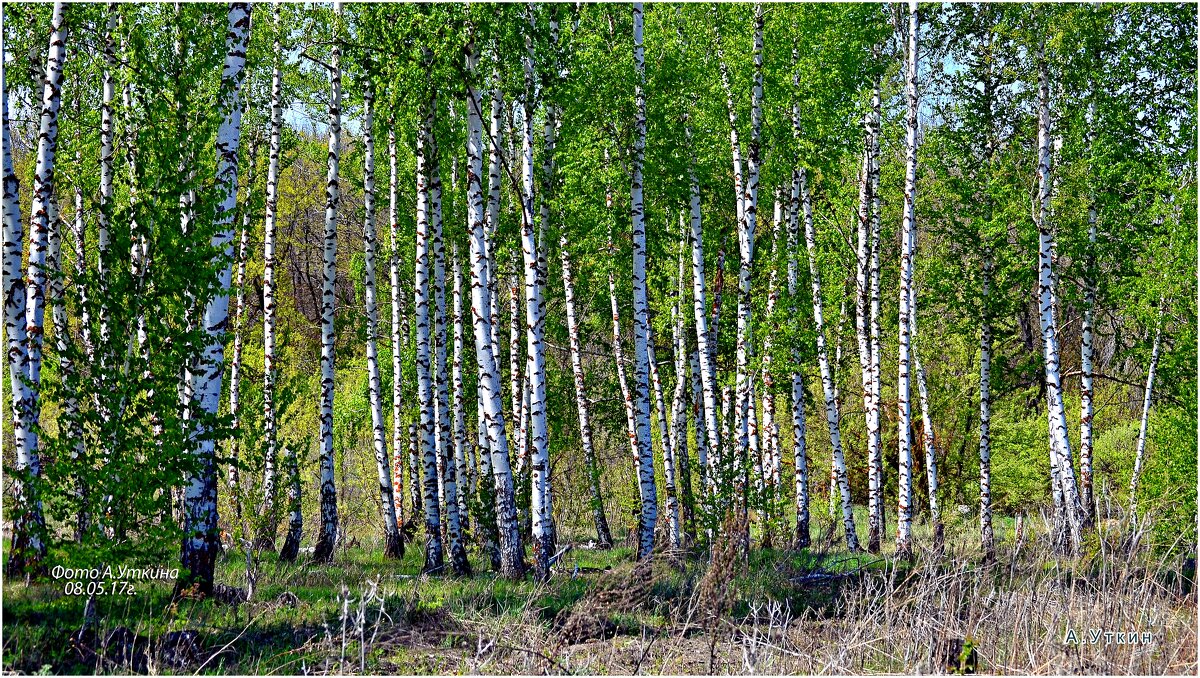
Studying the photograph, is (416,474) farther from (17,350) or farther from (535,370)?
(17,350)

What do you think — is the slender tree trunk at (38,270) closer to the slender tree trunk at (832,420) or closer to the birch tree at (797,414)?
the birch tree at (797,414)

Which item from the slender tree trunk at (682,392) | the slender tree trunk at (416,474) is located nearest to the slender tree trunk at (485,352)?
the slender tree trunk at (682,392)

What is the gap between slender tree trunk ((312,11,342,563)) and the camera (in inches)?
511

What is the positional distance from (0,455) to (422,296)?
623 cm

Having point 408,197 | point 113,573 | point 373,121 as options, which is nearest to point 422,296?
point 373,121

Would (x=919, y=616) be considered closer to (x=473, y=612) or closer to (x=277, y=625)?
(x=473, y=612)

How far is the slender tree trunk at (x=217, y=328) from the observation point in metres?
8.42

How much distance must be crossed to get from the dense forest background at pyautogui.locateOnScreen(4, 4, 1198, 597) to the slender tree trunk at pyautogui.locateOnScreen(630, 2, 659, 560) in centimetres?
8

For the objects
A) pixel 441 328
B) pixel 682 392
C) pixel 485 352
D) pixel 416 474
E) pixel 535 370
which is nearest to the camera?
pixel 485 352

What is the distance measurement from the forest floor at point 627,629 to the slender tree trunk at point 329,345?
10.2ft

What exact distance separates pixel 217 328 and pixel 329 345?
4.52m

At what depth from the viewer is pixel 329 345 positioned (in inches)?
513

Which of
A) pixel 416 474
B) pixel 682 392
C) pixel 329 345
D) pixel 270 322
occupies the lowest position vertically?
pixel 416 474

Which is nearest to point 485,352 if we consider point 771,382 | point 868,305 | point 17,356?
point 17,356
